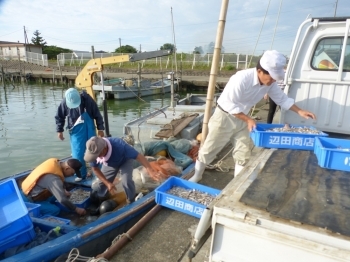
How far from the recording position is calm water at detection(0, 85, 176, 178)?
30.1 ft

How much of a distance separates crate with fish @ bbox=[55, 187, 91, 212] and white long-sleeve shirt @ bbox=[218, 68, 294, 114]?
2731 millimetres

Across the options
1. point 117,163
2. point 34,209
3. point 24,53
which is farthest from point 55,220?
point 24,53

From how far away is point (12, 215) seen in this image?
10.3 feet

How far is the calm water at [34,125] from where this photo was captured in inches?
361

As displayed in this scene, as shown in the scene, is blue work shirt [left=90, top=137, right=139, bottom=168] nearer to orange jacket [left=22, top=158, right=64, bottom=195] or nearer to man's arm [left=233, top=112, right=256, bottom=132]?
orange jacket [left=22, top=158, right=64, bottom=195]

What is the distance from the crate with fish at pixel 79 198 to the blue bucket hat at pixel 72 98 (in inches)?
60.1

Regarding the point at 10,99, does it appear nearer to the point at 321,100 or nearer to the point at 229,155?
the point at 229,155

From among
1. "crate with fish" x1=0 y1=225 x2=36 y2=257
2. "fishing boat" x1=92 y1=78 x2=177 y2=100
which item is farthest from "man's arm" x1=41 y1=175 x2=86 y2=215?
"fishing boat" x1=92 y1=78 x2=177 y2=100

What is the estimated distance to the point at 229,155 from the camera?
18.8 feet

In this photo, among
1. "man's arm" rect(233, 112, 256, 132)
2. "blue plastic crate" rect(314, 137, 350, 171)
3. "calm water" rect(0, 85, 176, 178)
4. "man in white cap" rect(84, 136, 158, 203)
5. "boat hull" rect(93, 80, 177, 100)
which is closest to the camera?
"blue plastic crate" rect(314, 137, 350, 171)

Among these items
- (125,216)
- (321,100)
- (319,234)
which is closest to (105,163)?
(125,216)

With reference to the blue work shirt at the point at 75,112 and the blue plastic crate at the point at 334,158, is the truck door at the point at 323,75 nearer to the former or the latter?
the blue plastic crate at the point at 334,158

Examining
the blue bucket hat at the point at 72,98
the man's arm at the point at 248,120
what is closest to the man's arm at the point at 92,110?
the blue bucket hat at the point at 72,98

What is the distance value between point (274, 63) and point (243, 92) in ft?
2.02
